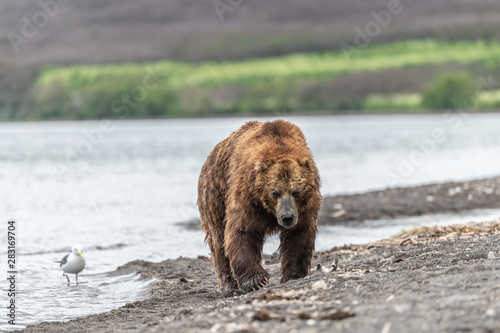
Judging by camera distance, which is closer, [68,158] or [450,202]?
[450,202]

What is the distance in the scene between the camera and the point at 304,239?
8039 mm

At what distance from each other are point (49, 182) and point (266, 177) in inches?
1201

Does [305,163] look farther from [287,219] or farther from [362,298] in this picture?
[362,298]

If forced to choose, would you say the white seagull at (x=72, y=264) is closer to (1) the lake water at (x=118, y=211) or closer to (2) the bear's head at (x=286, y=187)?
(1) the lake water at (x=118, y=211)

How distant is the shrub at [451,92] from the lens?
5182 inches

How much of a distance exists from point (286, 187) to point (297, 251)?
108 cm

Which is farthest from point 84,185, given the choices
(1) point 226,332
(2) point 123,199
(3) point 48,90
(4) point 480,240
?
(3) point 48,90

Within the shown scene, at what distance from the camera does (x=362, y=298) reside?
19.9 ft

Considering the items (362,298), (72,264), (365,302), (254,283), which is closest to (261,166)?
(254,283)

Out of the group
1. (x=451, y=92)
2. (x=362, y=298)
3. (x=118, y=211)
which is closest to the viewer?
(x=362, y=298)

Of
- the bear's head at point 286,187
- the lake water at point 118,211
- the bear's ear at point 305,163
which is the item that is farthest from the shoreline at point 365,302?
the lake water at point 118,211

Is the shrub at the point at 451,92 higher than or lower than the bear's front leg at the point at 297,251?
higher

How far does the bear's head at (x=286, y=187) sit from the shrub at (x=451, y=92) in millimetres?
129207

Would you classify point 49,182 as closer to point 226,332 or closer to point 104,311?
point 104,311
